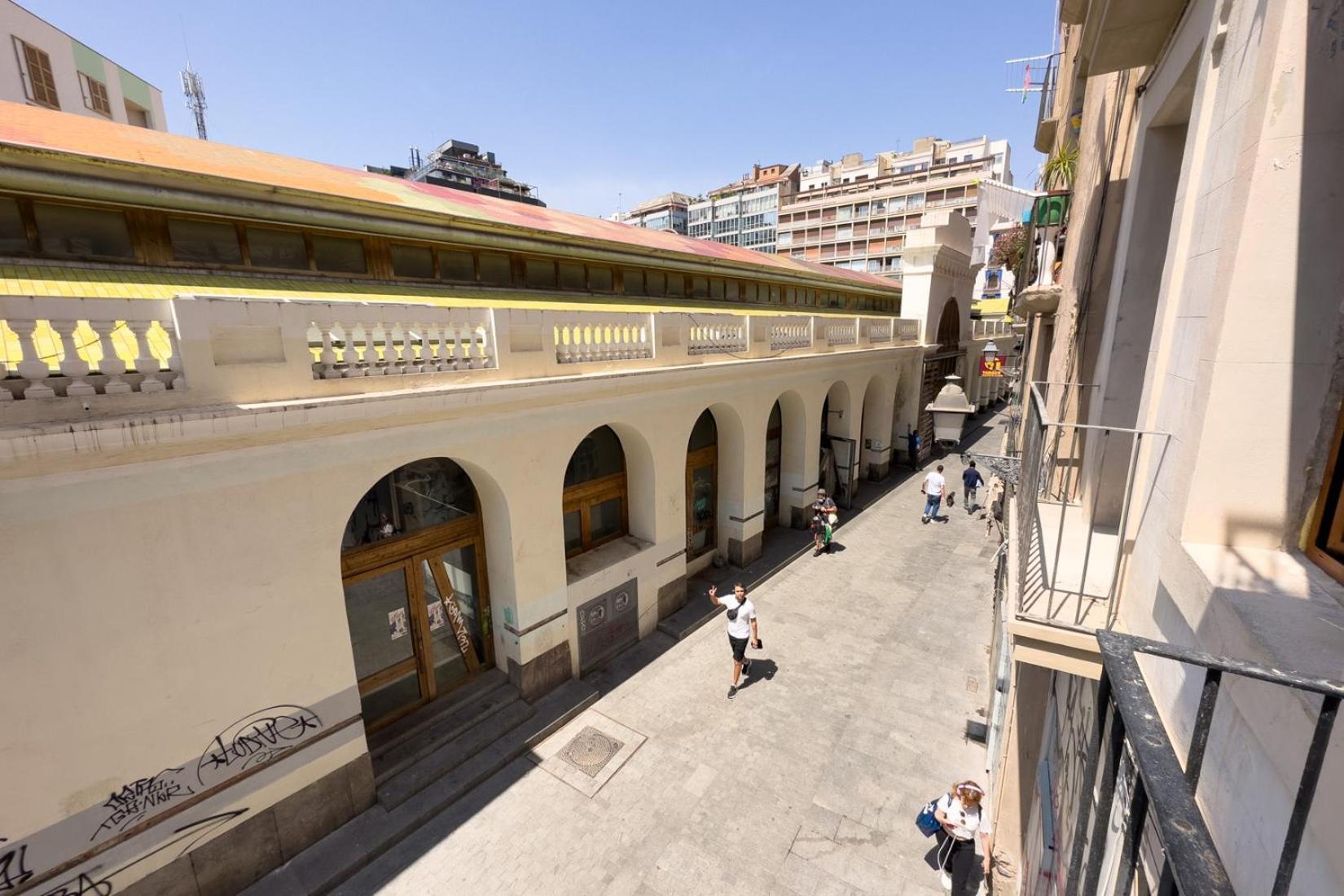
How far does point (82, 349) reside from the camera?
492 cm

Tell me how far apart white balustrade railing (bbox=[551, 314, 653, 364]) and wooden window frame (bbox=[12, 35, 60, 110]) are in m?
21.5

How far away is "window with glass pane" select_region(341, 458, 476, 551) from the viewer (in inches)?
324

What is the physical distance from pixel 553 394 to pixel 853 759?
743cm

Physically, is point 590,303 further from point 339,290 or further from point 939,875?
point 939,875

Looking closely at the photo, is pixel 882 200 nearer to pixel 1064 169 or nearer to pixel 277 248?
pixel 1064 169

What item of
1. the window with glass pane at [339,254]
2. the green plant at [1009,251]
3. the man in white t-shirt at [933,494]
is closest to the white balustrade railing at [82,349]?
the window with glass pane at [339,254]

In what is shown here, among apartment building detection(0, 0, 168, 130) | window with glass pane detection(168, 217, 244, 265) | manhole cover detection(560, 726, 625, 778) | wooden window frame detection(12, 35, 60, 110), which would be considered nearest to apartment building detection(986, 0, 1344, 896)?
manhole cover detection(560, 726, 625, 778)

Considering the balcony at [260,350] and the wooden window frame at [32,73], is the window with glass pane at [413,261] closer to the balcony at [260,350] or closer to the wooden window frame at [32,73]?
the balcony at [260,350]

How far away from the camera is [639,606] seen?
38.4ft

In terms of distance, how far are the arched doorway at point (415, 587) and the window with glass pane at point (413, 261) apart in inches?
141

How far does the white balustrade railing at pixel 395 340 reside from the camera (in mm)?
6426

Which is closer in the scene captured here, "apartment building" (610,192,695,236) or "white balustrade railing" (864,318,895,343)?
"white balustrade railing" (864,318,895,343)

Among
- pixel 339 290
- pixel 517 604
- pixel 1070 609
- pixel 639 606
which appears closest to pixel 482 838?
pixel 517 604

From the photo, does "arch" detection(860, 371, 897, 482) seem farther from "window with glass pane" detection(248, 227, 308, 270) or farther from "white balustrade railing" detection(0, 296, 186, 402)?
"white balustrade railing" detection(0, 296, 186, 402)
